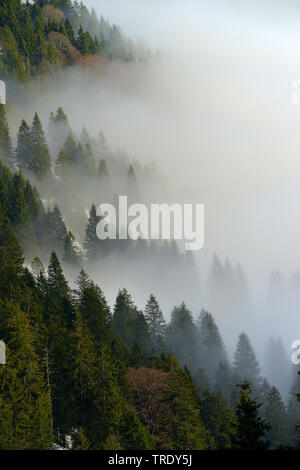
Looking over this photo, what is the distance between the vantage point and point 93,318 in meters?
63.9

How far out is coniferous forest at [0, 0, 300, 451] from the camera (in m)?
47.1

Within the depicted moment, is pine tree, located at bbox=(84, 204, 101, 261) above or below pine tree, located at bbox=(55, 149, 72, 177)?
below

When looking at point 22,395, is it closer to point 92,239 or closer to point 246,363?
point 246,363

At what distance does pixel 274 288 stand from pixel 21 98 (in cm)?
8893

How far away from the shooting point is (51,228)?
98.9 m

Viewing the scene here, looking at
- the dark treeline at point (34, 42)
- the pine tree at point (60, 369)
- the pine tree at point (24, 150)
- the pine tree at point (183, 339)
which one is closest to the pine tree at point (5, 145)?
the pine tree at point (24, 150)

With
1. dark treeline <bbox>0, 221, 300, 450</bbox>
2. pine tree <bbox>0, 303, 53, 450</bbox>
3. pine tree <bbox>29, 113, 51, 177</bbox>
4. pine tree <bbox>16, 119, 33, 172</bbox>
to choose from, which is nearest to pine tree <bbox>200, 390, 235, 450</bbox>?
Answer: dark treeline <bbox>0, 221, 300, 450</bbox>

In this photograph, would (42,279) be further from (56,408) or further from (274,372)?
(274,372)

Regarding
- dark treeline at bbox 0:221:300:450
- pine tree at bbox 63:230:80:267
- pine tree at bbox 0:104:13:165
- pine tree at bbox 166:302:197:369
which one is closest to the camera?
dark treeline at bbox 0:221:300:450

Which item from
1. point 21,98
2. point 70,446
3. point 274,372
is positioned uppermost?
point 21,98

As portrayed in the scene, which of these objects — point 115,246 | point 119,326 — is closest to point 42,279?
point 119,326

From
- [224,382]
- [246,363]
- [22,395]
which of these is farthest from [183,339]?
[22,395]

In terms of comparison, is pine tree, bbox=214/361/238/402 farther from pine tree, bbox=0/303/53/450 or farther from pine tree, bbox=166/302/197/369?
pine tree, bbox=0/303/53/450

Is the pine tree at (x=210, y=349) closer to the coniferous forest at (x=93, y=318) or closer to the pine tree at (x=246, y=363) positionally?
the coniferous forest at (x=93, y=318)
